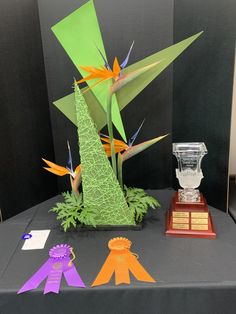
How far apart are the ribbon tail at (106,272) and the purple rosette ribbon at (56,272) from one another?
5 centimetres

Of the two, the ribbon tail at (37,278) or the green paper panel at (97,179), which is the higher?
the green paper panel at (97,179)

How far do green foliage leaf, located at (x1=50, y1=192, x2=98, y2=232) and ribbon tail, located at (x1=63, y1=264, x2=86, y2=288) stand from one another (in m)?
0.18

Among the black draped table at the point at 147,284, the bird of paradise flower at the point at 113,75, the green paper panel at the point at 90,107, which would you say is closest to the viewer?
the black draped table at the point at 147,284

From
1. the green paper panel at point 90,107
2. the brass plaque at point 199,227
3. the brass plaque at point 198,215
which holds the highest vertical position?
the green paper panel at point 90,107

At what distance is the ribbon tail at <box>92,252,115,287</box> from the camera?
2.79 feet

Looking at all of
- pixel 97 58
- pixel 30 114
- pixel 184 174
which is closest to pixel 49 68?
→ pixel 30 114

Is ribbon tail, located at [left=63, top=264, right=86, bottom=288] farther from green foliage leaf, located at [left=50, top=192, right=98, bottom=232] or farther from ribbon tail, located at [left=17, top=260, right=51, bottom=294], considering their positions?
green foliage leaf, located at [left=50, top=192, right=98, bottom=232]

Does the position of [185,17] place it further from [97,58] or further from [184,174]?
[184,174]

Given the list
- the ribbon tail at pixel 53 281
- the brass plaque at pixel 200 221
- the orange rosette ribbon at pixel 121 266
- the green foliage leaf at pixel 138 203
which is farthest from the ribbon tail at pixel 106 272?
the brass plaque at pixel 200 221

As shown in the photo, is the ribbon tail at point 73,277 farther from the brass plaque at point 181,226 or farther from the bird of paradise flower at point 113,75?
the bird of paradise flower at point 113,75

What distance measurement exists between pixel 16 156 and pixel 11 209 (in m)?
0.23

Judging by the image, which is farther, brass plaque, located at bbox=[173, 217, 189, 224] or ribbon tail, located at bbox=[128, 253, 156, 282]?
brass plaque, located at bbox=[173, 217, 189, 224]

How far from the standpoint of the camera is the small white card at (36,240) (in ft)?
3.43

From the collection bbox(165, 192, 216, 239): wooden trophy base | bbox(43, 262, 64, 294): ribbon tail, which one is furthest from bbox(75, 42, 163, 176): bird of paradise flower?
bbox(43, 262, 64, 294): ribbon tail
